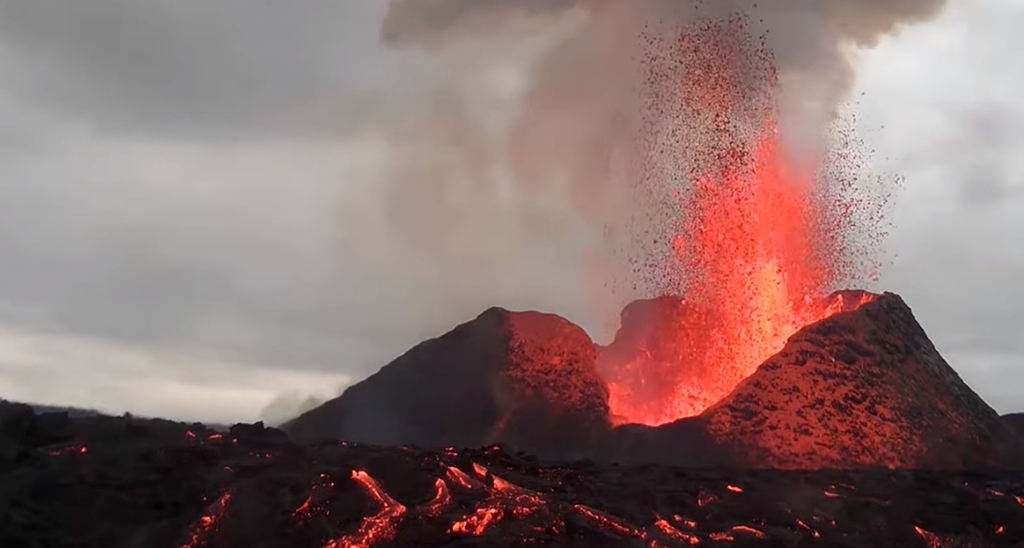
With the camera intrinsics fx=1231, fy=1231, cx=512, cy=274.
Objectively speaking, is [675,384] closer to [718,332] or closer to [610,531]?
[718,332]

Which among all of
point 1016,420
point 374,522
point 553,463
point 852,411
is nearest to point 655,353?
point 852,411

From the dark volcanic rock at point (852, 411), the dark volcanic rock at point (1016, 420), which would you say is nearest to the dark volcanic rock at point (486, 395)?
the dark volcanic rock at point (852, 411)

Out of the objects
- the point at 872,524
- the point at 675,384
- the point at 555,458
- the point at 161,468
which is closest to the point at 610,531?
the point at 872,524

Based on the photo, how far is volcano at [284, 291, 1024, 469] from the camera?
5244cm

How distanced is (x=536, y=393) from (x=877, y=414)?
1623 cm

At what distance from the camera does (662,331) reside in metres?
66.8

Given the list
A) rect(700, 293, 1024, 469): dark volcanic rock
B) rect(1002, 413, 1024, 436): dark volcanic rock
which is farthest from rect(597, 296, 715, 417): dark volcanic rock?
rect(1002, 413, 1024, 436): dark volcanic rock

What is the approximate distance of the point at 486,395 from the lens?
62.0 metres

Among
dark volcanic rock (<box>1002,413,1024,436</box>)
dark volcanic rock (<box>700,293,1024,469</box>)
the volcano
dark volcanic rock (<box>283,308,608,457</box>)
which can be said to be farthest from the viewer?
dark volcanic rock (<box>1002,413,1024,436</box>)

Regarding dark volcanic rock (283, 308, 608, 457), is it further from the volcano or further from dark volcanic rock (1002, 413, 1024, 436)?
dark volcanic rock (1002, 413, 1024, 436)

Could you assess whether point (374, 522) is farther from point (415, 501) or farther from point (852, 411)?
point (852, 411)

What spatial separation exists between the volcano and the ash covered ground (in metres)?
0.10

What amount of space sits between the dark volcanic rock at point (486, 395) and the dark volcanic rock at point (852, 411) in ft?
25.6

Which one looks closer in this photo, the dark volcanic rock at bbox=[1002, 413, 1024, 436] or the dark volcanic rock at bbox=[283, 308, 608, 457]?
the dark volcanic rock at bbox=[283, 308, 608, 457]
